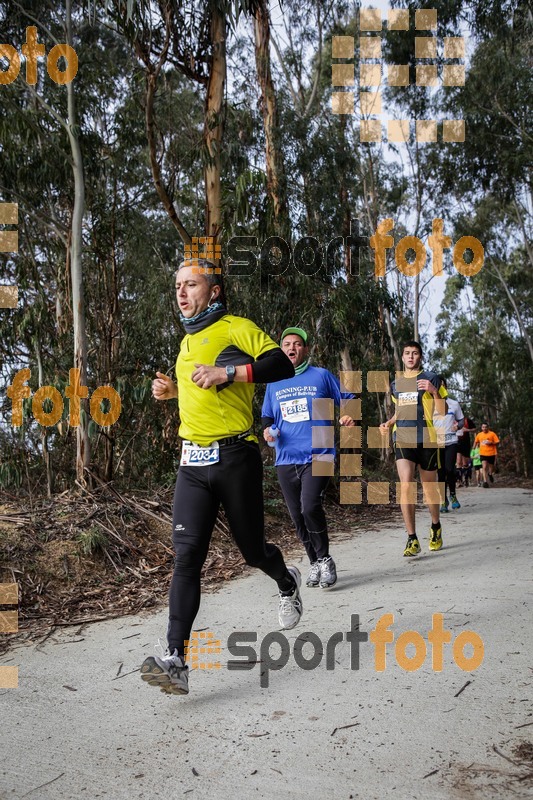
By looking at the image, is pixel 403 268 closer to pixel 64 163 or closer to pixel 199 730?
pixel 64 163

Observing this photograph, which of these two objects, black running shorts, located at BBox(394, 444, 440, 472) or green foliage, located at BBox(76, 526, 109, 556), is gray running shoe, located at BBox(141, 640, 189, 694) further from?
black running shorts, located at BBox(394, 444, 440, 472)

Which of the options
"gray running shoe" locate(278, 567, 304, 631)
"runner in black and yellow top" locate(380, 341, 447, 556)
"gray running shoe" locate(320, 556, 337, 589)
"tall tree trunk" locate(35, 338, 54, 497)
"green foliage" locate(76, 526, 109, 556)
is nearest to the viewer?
"gray running shoe" locate(278, 567, 304, 631)

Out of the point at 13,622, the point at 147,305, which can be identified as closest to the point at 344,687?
the point at 13,622

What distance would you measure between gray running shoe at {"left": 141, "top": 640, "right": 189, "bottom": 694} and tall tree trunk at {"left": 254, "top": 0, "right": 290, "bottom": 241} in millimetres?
9274

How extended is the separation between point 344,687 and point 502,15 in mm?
19752

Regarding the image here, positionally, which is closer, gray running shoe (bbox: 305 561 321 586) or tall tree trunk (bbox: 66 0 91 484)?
gray running shoe (bbox: 305 561 321 586)

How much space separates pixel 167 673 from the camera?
3.45 metres

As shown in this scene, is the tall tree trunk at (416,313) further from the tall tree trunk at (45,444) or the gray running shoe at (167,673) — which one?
the gray running shoe at (167,673)

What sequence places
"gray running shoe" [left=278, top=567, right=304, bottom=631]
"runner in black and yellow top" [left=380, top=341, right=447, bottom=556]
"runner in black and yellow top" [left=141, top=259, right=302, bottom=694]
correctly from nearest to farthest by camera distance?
"runner in black and yellow top" [left=141, top=259, right=302, bottom=694]
"gray running shoe" [left=278, top=567, right=304, bottom=631]
"runner in black and yellow top" [left=380, top=341, right=447, bottom=556]

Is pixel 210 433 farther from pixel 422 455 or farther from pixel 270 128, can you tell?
pixel 270 128

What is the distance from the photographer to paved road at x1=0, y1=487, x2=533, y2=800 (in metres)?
2.69

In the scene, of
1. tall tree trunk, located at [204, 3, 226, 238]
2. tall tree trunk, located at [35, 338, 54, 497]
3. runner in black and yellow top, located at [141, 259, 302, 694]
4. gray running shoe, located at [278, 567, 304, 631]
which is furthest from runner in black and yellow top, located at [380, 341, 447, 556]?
tall tree trunk, located at [35, 338, 54, 497]

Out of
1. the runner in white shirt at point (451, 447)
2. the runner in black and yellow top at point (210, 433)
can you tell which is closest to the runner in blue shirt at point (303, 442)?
the runner in black and yellow top at point (210, 433)

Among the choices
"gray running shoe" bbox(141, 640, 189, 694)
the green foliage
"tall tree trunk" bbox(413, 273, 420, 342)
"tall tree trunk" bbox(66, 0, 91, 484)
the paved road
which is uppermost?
"tall tree trunk" bbox(413, 273, 420, 342)
